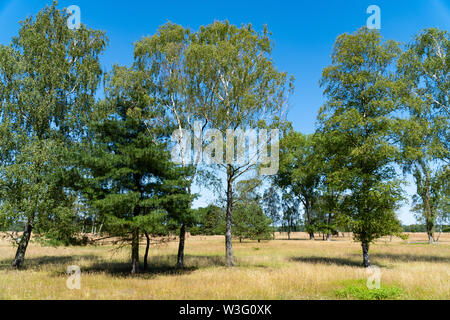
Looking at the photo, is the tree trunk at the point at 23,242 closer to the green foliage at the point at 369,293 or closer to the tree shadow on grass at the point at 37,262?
the tree shadow on grass at the point at 37,262

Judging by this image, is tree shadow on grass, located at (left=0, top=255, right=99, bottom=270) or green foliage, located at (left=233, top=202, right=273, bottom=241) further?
green foliage, located at (left=233, top=202, right=273, bottom=241)

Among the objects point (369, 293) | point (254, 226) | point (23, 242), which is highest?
point (23, 242)

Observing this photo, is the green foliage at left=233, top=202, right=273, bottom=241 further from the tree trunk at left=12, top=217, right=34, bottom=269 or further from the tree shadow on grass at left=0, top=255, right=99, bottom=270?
the tree trunk at left=12, top=217, right=34, bottom=269

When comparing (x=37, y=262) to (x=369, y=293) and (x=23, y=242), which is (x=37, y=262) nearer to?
(x=23, y=242)

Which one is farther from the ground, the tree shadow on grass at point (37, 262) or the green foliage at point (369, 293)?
the green foliage at point (369, 293)

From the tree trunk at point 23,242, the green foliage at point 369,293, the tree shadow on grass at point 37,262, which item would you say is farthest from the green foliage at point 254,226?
the green foliage at point 369,293

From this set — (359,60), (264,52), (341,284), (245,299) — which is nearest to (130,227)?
(245,299)

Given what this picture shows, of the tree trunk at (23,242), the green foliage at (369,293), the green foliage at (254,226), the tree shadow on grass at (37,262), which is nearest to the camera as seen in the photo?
the green foliage at (369,293)

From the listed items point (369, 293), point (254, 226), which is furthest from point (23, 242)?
point (254, 226)

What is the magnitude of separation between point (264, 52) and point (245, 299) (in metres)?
17.5

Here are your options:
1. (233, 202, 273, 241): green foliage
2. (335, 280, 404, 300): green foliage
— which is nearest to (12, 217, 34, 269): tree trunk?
(335, 280, 404, 300): green foliage

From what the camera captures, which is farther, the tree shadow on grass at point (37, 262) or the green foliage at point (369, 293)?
the tree shadow on grass at point (37, 262)

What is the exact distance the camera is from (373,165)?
19.7 m

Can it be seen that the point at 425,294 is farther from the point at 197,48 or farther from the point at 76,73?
the point at 76,73
